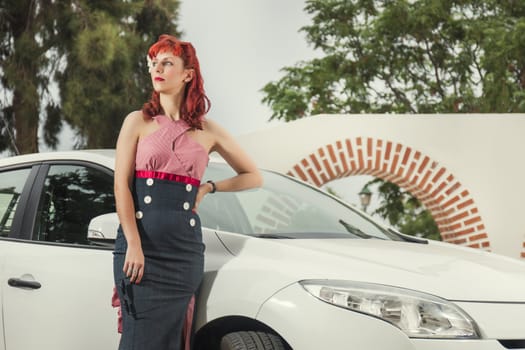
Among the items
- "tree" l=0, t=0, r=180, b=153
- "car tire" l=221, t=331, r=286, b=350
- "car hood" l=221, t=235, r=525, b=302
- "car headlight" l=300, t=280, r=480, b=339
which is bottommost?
"car tire" l=221, t=331, r=286, b=350

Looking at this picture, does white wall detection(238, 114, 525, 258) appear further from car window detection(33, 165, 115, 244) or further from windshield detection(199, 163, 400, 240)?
car window detection(33, 165, 115, 244)

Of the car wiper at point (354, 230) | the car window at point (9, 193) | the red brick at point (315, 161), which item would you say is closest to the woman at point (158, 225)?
the car wiper at point (354, 230)

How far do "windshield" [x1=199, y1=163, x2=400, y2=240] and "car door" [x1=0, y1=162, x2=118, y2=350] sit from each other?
17.2 inches

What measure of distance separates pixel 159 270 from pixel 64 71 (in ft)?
45.1

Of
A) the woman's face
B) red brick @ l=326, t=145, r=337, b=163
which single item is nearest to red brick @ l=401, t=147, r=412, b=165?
red brick @ l=326, t=145, r=337, b=163

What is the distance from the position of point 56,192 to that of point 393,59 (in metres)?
20.2

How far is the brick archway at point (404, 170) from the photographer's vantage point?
9750mm

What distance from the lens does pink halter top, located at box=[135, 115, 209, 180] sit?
296cm

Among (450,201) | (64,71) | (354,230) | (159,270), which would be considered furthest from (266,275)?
(64,71)

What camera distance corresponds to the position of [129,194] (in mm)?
2947

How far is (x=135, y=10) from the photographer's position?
16703 mm

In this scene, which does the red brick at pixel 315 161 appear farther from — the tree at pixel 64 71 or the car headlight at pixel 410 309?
the car headlight at pixel 410 309

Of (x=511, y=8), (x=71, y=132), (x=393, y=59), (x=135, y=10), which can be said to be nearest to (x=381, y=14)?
(x=393, y=59)

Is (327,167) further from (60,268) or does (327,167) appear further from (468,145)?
(60,268)
